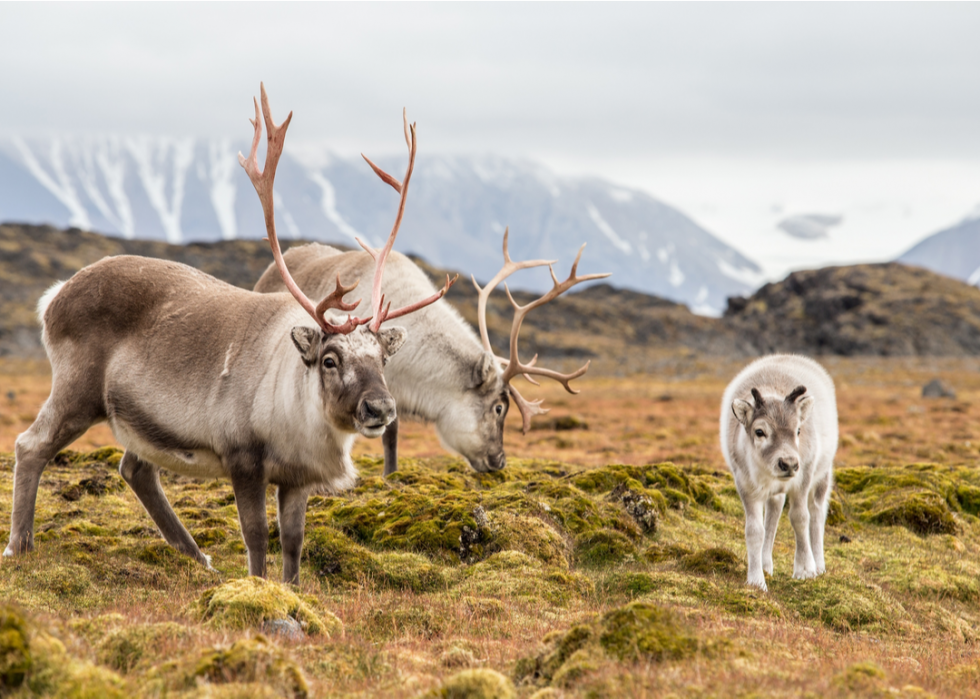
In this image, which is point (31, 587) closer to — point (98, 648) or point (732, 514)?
point (98, 648)

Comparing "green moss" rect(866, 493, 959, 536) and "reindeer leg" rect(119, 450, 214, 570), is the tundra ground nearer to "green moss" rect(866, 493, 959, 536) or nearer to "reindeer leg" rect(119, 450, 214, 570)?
"green moss" rect(866, 493, 959, 536)

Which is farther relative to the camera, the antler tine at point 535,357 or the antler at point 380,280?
→ the antler tine at point 535,357

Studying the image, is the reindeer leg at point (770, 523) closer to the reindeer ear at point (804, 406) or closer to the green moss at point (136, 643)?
the reindeer ear at point (804, 406)

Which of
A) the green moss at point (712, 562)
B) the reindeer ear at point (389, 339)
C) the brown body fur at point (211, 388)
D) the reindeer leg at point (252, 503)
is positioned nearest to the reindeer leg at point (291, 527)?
the brown body fur at point (211, 388)

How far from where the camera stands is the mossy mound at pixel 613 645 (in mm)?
5312

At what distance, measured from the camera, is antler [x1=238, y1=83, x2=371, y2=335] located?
819 cm

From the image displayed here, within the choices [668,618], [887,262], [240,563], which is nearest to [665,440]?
[240,563]

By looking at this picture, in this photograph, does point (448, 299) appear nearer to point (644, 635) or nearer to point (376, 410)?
point (376, 410)

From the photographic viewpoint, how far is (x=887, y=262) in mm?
131125

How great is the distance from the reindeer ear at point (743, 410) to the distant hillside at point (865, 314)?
98902 millimetres

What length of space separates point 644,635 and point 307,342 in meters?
4.35

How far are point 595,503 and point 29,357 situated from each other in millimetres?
88813

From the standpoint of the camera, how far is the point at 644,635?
5488 millimetres

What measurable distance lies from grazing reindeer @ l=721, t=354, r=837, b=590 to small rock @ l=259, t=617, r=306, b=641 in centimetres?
557
